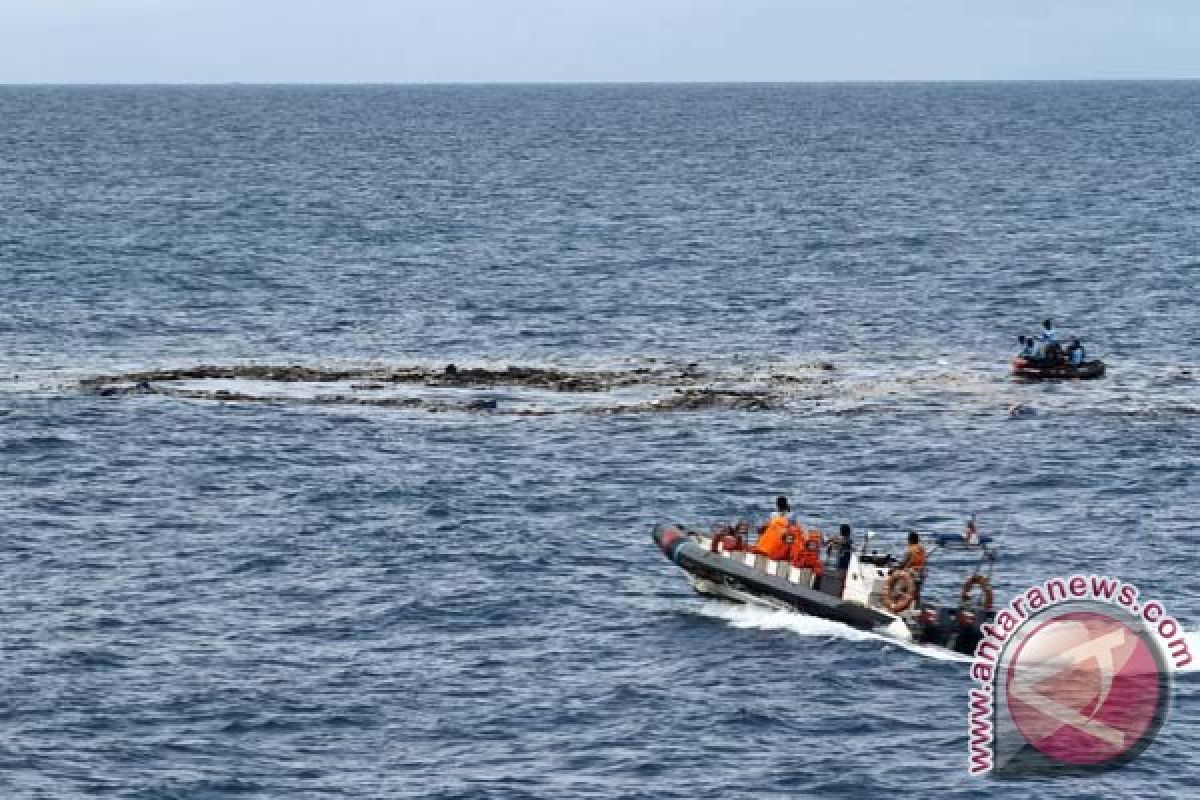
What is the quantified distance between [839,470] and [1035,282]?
42.0 m

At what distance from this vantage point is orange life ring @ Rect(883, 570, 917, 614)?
43.7 meters

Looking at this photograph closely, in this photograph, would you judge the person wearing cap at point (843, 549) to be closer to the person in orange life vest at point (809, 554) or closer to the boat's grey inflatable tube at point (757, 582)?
the person in orange life vest at point (809, 554)

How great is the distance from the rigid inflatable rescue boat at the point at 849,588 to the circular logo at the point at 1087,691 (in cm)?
148

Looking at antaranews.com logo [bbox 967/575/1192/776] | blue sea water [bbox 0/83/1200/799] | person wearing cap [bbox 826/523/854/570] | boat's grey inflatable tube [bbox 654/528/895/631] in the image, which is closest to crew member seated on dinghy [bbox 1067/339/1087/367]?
blue sea water [bbox 0/83/1200/799]

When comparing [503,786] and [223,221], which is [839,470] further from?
[223,221]

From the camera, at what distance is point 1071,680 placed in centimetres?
4009

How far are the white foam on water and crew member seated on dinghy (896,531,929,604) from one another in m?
1.14

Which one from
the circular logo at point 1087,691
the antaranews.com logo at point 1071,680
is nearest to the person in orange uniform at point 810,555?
the antaranews.com logo at point 1071,680

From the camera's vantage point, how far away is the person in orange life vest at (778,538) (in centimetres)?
4559

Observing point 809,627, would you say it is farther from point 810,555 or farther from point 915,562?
point 915,562

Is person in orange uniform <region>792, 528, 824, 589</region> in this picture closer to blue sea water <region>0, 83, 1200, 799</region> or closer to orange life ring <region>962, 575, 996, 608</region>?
blue sea water <region>0, 83, 1200, 799</region>

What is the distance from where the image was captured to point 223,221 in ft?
408

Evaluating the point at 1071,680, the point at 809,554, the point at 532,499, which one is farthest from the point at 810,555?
the point at 532,499

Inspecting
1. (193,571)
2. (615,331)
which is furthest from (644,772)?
(615,331)
